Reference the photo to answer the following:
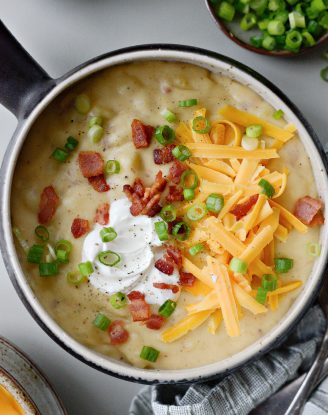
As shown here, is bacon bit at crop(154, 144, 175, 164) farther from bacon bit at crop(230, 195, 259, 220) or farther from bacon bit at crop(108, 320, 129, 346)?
bacon bit at crop(108, 320, 129, 346)

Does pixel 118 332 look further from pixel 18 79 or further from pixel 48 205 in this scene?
pixel 18 79

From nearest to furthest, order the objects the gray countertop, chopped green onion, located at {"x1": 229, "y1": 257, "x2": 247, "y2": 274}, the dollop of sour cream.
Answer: chopped green onion, located at {"x1": 229, "y1": 257, "x2": 247, "y2": 274} → the dollop of sour cream → the gray countertop

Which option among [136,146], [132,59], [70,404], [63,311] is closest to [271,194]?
[136,146]

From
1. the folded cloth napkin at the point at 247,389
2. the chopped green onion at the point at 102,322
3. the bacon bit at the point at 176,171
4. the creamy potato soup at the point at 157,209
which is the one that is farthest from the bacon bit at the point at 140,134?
the folded cloth napkin at the point at 247,389

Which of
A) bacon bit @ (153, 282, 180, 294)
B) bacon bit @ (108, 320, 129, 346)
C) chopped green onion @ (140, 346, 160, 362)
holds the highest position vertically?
bacon bit @ (153, 282, 180, 294)

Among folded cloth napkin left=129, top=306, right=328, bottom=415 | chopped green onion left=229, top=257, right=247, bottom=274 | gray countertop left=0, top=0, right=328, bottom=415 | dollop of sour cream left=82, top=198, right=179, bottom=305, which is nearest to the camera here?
chopped green onion left=229, top=257, right=247, bottom=274

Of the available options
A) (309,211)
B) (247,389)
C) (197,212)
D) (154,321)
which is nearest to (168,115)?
(197,212)

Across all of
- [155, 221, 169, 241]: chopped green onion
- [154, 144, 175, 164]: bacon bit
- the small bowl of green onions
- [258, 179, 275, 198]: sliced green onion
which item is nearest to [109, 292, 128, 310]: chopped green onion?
[155, 221, 169, 241]: chopped green onion
